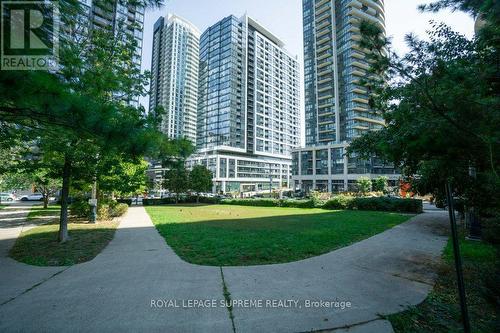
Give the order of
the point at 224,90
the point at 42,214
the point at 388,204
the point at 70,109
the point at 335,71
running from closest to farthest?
the point at 70,109 < the point at 42,214 < the point at 388,204 < the point at 335,71 < the point at 224,90

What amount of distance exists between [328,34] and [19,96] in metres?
90.7

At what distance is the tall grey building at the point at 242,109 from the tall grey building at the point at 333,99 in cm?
2818

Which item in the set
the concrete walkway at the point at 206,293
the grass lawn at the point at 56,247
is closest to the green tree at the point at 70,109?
the concrete walkway at the point at 206,293

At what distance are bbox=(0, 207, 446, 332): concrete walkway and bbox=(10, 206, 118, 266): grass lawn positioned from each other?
53cm

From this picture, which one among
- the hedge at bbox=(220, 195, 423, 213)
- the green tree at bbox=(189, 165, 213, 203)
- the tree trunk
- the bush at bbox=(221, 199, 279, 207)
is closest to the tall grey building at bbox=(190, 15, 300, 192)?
the green tree at bbox=(189, 165, 213, 203)

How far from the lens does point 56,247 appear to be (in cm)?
870

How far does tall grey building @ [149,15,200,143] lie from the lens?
5295 inches

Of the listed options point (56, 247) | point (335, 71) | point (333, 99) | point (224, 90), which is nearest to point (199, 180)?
point (56, 247)

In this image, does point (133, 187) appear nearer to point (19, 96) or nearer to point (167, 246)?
point (167, 246)

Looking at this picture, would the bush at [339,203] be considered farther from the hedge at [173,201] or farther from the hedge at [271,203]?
the hedge at [173,201]

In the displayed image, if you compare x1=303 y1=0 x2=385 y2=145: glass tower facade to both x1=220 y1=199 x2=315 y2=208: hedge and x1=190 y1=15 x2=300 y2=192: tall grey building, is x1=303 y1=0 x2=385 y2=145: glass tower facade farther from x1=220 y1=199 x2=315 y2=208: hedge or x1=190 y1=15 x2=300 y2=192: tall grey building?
x1=220 y1=199 x2=315 y2=208: hedge

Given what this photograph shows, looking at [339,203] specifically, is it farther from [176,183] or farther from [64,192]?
[176,183]

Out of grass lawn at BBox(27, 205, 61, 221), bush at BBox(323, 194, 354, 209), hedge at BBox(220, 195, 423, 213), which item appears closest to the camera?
grass lawn at BBox(27, 205, 61, 221)

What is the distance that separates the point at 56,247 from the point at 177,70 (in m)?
146
